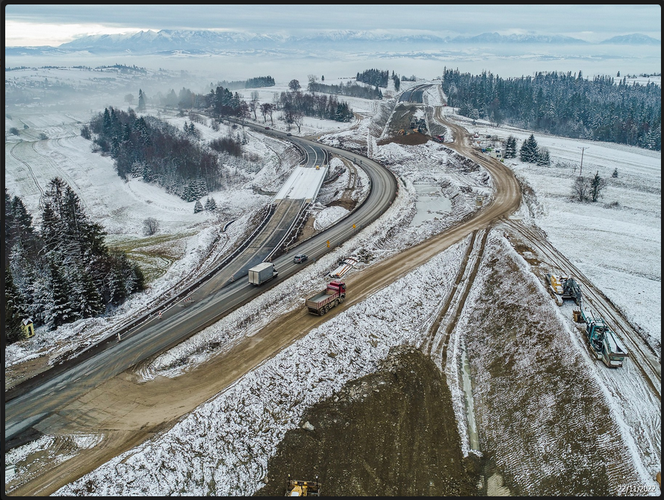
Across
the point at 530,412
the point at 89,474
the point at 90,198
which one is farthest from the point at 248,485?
the point at 90,198

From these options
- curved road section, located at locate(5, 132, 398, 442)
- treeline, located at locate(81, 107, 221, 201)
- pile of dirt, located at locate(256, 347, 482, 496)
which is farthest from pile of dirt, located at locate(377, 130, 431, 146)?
pile of dirt, located at locate(256, 347, 482, 496)

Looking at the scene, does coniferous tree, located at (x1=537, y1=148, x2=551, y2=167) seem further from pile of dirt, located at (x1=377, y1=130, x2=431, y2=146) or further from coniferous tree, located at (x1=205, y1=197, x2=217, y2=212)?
coniferous tree, located at (x1=205, y1=197, x2=217, y2=212)

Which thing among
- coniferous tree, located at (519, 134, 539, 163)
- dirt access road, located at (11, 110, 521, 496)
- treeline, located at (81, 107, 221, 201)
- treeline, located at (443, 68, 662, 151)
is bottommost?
dirt access road, located at (11, 110, 521, 496)

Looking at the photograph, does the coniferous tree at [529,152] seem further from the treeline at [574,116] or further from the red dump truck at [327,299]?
the red dump truck at [327,299]

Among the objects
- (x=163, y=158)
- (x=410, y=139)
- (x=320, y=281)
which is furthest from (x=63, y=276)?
(x=410, y=139)

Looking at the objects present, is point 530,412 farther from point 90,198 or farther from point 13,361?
point 90,198

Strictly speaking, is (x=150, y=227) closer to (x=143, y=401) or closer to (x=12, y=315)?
(x=12, y=315)

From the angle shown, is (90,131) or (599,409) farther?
(90,131)
